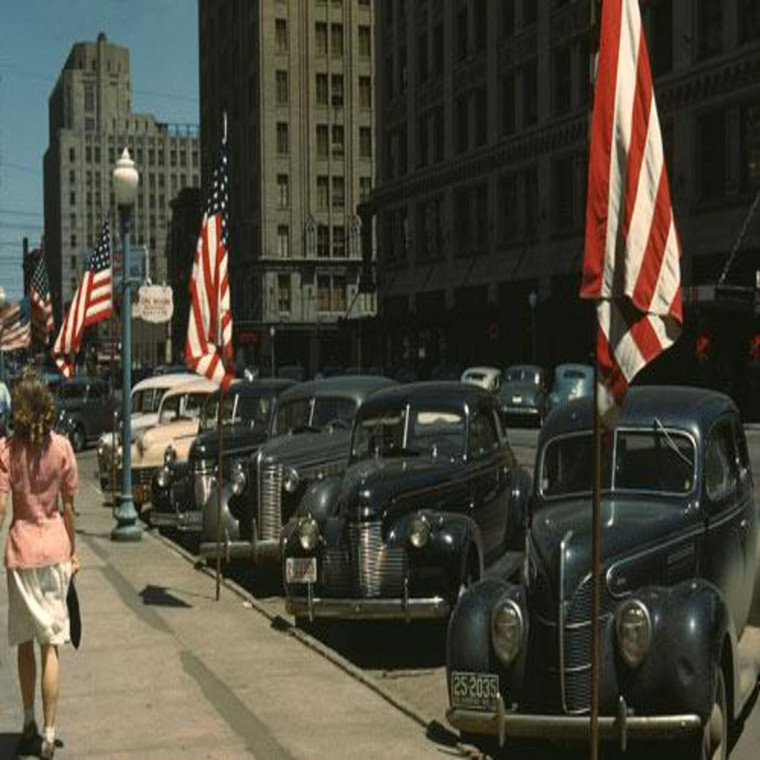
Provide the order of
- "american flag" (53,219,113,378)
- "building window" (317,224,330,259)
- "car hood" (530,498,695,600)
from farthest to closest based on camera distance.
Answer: "building window" (317,224,330,259) < "american flag" (53,219,113,378) < "car hood" (530,498,695,600)

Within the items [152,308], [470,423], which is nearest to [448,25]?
[152,308]

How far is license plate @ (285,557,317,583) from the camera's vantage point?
32.6ft

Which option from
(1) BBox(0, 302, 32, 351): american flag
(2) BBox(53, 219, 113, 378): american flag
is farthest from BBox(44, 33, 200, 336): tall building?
(2) BBox(53, 219, 113, 378): american flag

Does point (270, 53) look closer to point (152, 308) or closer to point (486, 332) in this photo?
point (486, 332)

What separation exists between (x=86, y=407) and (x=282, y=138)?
183 feet

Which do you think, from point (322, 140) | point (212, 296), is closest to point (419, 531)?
point (212, 296)

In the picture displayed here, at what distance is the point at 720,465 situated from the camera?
324 inches

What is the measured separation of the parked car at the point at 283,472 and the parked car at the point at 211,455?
0.35m

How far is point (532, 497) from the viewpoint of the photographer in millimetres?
8453

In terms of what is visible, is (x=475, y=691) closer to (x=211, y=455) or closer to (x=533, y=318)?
(x=211, y=455)

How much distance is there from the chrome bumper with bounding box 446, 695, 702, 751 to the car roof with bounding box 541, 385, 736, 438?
213 cm

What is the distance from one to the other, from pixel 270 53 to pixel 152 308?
6347cm

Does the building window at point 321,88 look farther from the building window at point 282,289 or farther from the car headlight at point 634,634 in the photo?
the car headlight at point 634,634

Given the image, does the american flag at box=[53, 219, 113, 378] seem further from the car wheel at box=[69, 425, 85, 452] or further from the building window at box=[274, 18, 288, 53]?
the building window at box=[274, 18, 288, 53]
